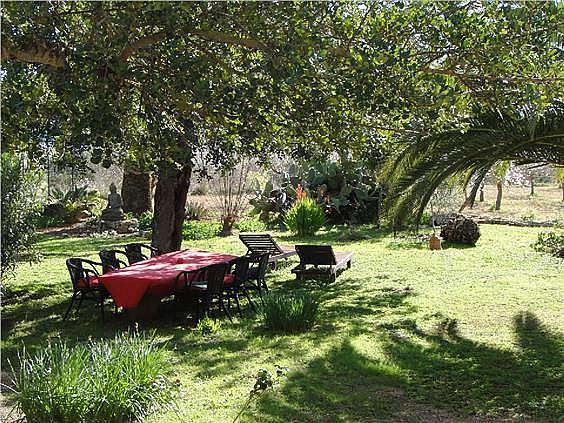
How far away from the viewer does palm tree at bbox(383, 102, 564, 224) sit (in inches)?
250

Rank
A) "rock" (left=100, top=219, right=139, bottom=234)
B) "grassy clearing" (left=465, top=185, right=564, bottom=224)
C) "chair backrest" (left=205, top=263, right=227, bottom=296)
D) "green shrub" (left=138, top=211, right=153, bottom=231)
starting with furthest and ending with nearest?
"grassy clearing" (left=465, top=185, right=564, bottom=224) → "green shrub" (left=138, top=211, right=153, bottom=231) → "rock" (left=100, top=219, right=139, bottom=234) → "chair backrest" (left=205, top=263, right=227, bottom=296)

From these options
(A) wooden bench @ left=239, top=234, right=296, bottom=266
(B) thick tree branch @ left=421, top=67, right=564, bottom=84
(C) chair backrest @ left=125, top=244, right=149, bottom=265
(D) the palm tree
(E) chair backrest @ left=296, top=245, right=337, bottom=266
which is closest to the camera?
(B) thick tree branch @ left=421, top=67, right=564, bottom=84

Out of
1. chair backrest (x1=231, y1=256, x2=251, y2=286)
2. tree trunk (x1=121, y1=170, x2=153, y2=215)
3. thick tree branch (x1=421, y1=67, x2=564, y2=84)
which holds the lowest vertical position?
chair backrest (x1=231, y1=256, x2=251, y2=286)

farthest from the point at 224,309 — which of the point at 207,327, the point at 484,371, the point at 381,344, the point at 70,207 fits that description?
the point at 70,207

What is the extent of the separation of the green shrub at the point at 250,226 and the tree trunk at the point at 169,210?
7.82m

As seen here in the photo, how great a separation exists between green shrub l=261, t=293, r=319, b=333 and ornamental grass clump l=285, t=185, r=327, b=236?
10006 mm

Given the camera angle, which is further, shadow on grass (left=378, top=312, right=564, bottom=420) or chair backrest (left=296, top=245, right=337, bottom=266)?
chair backrest (left=296, top=245, right=337, bottom=266)

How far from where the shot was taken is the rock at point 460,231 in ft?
50.9

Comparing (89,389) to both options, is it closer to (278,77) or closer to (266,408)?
(266,408)

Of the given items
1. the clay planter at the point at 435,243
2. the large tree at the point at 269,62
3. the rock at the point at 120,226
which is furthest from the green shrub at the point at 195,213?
the large tree at the point at 269,62

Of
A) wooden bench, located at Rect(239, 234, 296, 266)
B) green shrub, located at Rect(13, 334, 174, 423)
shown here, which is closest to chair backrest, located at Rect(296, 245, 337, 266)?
wooden bench, located at Rect(239, 234, 296, 266)

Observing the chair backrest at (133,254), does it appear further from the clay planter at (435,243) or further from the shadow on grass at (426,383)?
the clay planter at (435,243)

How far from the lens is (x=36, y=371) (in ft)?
13.8

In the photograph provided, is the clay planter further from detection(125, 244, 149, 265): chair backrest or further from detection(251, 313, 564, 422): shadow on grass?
detection(251, 313, 564, 422): shadow on grass
